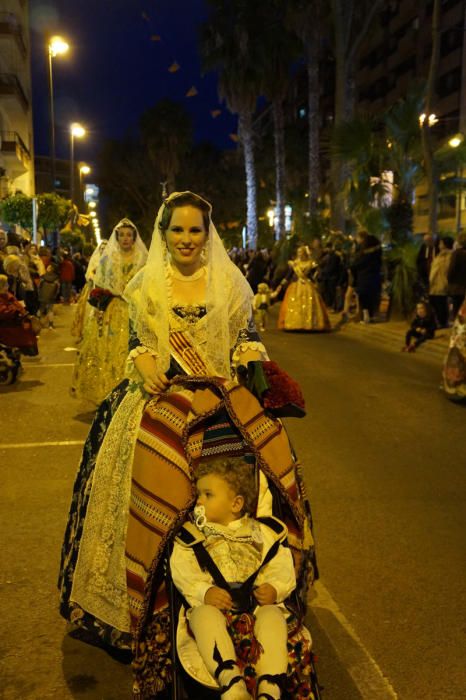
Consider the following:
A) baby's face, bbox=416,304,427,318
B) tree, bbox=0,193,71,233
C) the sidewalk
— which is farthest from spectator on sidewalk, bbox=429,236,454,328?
tree, bbox=0,193,71,233

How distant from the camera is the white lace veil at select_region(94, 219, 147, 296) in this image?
7.67 metres

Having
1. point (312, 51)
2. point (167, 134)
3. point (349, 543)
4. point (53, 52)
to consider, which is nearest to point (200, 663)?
point (349, 543)

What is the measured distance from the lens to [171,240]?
11.5 ft

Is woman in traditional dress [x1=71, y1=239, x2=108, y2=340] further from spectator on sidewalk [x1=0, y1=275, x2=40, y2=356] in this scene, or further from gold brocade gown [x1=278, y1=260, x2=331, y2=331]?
gold brocade gown [x1=278, y1=260, x2=331, y2=331]

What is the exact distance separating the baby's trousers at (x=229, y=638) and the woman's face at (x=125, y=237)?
542cm

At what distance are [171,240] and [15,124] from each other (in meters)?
37.1

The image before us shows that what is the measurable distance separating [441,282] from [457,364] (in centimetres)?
520

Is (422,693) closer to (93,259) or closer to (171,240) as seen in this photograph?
(171,240)

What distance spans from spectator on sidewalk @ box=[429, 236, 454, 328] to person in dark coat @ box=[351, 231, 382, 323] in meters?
2.13

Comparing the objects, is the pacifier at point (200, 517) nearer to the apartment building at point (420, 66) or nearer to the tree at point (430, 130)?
the tree at point (430, 130)

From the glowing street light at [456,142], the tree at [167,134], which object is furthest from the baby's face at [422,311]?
the tree at [167,134]

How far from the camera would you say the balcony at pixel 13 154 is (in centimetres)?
3141

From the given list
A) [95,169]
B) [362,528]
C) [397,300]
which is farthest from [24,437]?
[95,169]

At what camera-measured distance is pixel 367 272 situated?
16234mm
